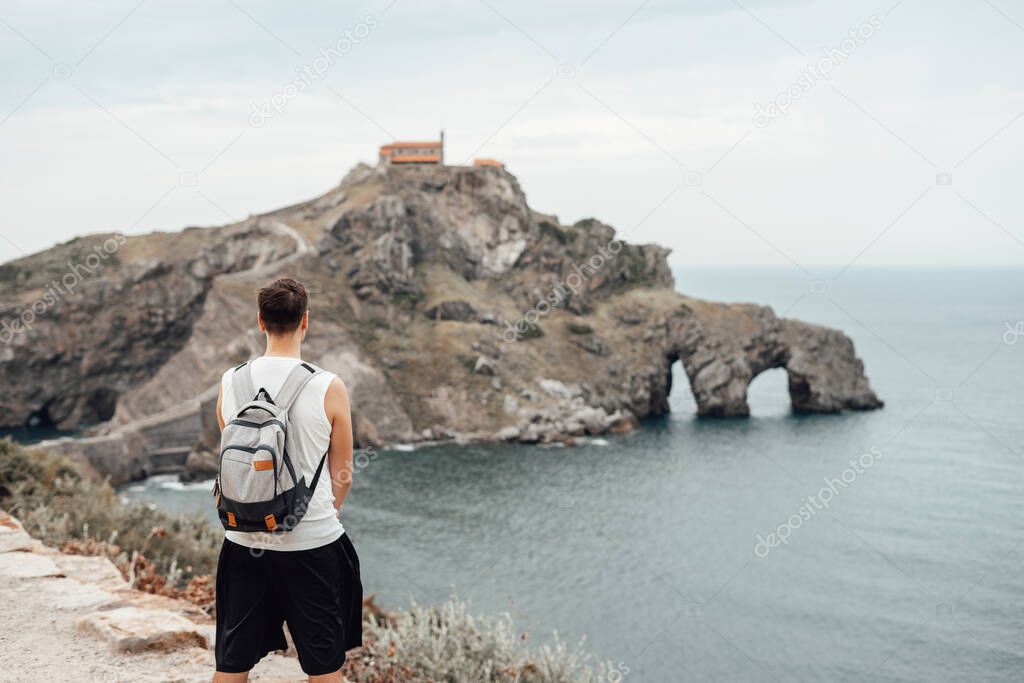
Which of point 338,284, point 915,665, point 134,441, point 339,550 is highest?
point 338,284

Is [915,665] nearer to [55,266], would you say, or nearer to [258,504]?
[258,504]

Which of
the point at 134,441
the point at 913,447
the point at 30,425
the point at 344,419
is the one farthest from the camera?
the point at 30,425

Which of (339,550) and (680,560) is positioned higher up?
(339,550)

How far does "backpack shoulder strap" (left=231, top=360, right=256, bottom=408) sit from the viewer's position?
13.9 feet

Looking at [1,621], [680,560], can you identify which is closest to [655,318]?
[680,560]

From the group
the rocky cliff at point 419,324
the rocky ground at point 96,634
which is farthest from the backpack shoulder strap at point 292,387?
the rocky cliff at point 419,324

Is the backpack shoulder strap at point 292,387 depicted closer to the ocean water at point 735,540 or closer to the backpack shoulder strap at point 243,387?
the backpack shoulder strap at point 243,387

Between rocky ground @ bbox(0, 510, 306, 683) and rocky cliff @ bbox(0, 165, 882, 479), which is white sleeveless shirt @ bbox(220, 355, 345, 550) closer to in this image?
rocky ground @ bbox(0, 510, 306, 683)

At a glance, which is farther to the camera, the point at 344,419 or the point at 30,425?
the point at 30,425

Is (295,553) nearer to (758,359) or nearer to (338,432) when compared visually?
(338,432)

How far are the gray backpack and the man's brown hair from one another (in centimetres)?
38

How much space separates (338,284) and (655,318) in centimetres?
3088

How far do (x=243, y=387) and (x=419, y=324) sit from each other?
68120 mm

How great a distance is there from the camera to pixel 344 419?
4.29 metres
